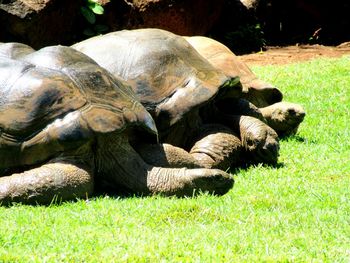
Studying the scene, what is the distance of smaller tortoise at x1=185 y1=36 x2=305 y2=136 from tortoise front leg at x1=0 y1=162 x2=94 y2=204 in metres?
2.39

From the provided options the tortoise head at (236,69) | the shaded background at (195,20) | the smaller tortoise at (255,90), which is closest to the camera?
the tortoise head at (236,69)

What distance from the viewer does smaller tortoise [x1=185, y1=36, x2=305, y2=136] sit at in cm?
697

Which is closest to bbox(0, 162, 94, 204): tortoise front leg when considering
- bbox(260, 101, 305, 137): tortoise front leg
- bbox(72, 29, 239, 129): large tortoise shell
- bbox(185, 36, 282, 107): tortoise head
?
bbox(72, 29, 239, 129): large tortoise shell

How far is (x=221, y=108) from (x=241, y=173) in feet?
3.44

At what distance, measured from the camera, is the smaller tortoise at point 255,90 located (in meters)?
6.97

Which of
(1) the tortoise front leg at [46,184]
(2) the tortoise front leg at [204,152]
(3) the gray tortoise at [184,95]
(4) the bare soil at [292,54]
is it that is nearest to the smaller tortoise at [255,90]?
(3) the gray tortoise at [184,95]

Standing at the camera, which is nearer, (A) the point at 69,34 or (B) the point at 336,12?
(A) the point at 69,34

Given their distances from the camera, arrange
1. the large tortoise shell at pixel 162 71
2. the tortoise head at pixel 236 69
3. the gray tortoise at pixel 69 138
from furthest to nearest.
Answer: the tortoise head at pixel 236 69
the large tortoise shell at pixel 162 71
the gray tortoise at pixel 69 138

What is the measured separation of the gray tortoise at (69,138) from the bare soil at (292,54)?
7269mm

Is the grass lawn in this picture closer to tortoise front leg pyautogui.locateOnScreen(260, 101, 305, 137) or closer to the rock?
tortoise front leg pyautogui.locateOnScreen(260, 101, 305, 137)

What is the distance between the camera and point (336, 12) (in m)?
15.7

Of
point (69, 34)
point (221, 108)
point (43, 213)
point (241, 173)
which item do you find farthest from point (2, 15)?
point (43, 213)

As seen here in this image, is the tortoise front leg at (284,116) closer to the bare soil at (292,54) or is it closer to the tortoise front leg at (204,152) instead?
the tortoise front leg at (204,152)

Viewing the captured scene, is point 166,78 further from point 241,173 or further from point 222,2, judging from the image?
point 222,2
